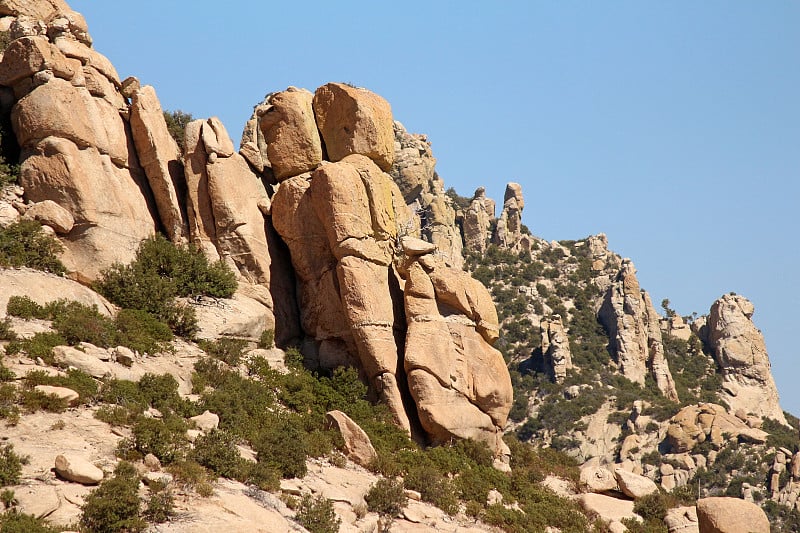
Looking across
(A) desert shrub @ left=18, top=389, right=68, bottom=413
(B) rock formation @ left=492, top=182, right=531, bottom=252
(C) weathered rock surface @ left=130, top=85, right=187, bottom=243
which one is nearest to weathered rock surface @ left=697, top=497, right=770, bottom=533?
(A) desert shrub @ left=18, top=389, right=68, bottom=413

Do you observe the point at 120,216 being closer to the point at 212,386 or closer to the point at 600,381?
Result: the point at 212,386

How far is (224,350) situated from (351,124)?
1128 cm

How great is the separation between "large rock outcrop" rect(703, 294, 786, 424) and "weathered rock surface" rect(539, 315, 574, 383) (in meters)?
15.2

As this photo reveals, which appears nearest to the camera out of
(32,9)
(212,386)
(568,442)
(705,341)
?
(212,386)

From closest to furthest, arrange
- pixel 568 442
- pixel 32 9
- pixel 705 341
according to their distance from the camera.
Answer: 1. pixel 32 9
2. pixel 568 442
3. pixel 705 341

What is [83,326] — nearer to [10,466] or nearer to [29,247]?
[29,247]

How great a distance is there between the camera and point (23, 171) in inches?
1335

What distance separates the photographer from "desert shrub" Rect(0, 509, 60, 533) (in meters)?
19.0

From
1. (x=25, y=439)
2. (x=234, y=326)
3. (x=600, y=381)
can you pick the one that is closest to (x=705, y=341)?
(x=600, y=381)

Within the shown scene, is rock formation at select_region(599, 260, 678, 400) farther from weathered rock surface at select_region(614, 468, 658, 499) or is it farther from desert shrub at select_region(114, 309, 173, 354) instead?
desert shrub at select_region(114, 309, 173, 354)

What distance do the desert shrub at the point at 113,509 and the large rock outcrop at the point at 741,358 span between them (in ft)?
229

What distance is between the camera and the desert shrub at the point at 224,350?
32.7m

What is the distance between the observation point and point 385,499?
27.9 m

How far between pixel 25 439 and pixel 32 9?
24348 millimetres
